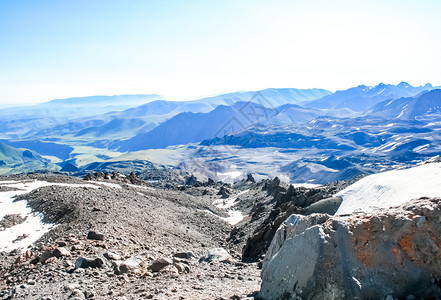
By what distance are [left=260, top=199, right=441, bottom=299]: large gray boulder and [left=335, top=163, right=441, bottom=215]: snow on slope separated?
1440mm

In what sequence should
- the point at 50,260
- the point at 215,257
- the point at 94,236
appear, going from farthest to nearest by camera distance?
the point at 215,257
the point at 94,236
the point at 50,260

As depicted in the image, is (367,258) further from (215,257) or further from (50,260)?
(50,260)

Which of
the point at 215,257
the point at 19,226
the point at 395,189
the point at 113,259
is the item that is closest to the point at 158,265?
the point at 113,259

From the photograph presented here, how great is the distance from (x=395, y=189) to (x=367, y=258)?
26.9 feet

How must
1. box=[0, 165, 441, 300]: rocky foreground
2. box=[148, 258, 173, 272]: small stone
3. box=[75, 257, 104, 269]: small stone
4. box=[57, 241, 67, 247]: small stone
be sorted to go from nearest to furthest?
box=[0, 165, 441, 300]: rocky foreground
box=[75, 257, 104, 269]: small stone
box=[148, 258, 173, 272]: small stone
box=[57, 241, 67, 247]: small stone

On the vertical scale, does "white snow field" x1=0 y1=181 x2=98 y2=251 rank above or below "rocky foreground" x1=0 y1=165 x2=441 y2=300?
below

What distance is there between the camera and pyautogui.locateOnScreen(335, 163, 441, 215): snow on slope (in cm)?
1258

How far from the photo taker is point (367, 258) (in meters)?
8.42

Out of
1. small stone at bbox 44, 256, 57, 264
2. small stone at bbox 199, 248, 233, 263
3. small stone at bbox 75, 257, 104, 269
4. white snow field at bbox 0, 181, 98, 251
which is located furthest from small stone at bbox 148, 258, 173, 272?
white snow field at bbox 0, 181, 98, 251

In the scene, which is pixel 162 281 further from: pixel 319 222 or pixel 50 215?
pixel 50 215

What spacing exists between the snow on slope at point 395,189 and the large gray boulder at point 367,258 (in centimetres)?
144

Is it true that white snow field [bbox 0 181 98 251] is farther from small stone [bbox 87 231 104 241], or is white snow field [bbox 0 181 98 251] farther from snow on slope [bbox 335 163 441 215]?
snow on slope [bbox 335 163 441 215]

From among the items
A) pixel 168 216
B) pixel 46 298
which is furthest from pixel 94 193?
pixel 46 298

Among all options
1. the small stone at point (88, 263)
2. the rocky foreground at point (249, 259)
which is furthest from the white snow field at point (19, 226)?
the small stone at point (88, 263)
